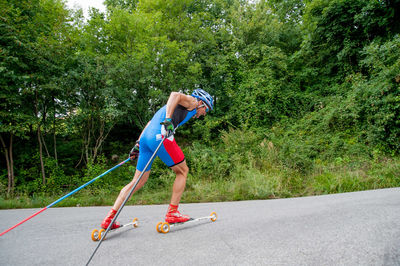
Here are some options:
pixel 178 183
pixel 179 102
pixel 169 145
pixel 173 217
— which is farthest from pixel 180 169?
pixel 179 102

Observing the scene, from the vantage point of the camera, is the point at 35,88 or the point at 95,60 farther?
the point at 95,60

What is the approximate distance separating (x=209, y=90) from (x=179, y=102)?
882cm

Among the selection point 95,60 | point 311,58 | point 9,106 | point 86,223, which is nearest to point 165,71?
point 95,60

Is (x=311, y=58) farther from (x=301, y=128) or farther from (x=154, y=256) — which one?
(x=154, y=256)

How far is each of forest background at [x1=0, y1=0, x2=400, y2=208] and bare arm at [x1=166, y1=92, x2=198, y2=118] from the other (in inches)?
109

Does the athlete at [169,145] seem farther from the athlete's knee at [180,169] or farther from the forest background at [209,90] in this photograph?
the forest background at [209,90]

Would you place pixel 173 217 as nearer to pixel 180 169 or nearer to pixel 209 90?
pixel 180 169

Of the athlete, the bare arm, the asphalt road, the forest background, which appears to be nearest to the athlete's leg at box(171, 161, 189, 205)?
the athlete

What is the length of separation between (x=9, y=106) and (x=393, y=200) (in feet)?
32.3

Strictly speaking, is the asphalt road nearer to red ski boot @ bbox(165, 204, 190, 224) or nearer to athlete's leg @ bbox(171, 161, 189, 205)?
red ski boot @ bbox(165, 204, 190, 224)

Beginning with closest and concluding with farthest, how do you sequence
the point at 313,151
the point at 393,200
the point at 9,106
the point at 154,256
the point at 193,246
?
the point at 154,256
the point at 193,246
the point at 393,200
the point at 9,106
the point at 313,151

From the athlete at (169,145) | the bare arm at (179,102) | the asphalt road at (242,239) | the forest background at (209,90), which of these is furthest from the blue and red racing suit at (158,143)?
the forest background at (209,90)

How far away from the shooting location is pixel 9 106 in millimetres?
6750

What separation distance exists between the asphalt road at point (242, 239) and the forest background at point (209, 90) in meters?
1.78
